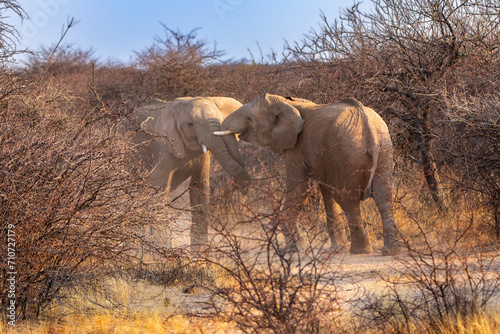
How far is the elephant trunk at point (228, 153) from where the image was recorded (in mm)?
7828

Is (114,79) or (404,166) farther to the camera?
(114,79)

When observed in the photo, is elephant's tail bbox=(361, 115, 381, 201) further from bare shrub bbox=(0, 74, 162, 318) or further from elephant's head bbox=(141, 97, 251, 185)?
bare shrub bbox=(0, 74, 162, 318)

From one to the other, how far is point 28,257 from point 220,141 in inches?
157

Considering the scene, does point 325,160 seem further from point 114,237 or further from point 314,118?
point 114,237

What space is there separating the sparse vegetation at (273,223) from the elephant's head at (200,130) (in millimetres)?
1176

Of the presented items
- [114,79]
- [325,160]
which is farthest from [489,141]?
[114,79]

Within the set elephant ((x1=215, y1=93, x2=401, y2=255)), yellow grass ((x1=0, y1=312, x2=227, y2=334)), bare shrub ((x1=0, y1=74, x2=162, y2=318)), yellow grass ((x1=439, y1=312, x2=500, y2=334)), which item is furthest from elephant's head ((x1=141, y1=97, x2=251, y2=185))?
yellow grass ((x1=439, y1=312, x2=500, y2=334))

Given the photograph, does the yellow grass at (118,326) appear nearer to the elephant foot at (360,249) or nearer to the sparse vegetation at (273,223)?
the sparse vegetation at (273,223)

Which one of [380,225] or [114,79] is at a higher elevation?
[114,79]

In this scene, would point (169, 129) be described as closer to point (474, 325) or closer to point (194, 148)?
point (194, 148)

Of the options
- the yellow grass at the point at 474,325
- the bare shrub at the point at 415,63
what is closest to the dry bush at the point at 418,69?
the bare shrub at the point at 415,63

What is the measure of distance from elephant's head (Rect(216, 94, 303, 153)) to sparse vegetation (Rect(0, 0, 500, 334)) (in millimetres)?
1043

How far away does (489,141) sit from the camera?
257 inches

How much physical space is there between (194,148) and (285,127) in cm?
153
